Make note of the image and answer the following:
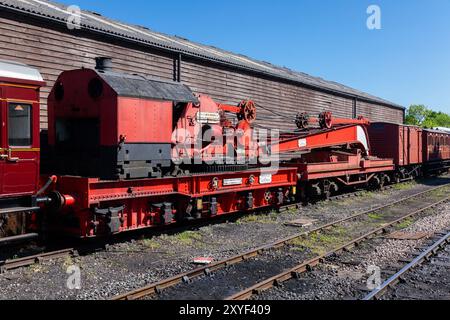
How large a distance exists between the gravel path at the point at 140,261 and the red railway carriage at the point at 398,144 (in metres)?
11.3

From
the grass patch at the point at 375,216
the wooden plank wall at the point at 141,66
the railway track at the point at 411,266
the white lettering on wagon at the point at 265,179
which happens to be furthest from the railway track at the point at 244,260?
the wooden plank wall at the point at 141,66

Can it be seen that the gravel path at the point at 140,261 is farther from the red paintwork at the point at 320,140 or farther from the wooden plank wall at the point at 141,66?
the wooden plank wall at the point at 141,66

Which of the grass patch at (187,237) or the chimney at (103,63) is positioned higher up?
the chimney at (103,63)

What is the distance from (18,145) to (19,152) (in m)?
0.12

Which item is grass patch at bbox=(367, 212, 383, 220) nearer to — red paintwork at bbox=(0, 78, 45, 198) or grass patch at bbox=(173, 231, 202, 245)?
grass patch at bbox=(173, 231, 202, 245)

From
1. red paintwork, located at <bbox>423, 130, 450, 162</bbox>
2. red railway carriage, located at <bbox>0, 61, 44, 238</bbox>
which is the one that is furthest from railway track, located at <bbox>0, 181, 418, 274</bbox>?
red paintwork, located at <bbox>423, 130, 450, 162</bbox>

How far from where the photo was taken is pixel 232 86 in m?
→ 19.1

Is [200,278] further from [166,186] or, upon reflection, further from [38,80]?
[38,80]

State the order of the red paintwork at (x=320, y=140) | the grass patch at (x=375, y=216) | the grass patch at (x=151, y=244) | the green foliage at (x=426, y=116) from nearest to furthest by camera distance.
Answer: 1. the grass patch at (x=151, y=244)
2. the grass patch at (x=375, y=216)
3. the red paintwork at (x=320, y=140)
4. the green foliage at (x=426, y=116)

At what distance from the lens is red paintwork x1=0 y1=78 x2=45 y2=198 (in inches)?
272

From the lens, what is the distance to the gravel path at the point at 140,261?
20.1 feet

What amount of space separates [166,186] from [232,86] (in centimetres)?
1069

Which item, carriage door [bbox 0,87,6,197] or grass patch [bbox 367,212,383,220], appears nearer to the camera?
carriage door [bbox 0,87,6,197]
